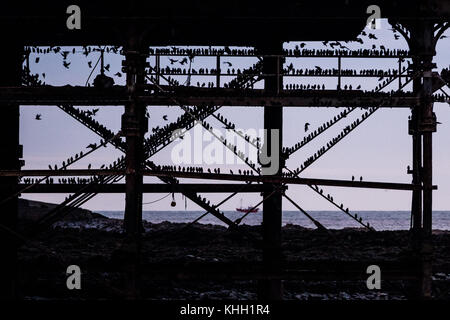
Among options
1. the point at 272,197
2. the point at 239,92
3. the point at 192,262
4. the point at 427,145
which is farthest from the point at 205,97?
the point at 192,262

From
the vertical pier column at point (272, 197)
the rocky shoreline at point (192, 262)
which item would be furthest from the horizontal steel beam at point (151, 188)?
the rocky shoreline at point (192, 262)

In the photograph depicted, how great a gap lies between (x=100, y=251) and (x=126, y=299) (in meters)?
21.1

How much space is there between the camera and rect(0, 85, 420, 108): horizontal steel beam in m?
11.9

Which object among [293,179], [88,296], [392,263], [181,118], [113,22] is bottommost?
[88,296]

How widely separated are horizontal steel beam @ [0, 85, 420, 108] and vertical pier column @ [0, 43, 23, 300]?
345cm

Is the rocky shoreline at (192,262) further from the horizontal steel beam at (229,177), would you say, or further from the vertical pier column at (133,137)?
the horizontal steel beam at (229,177)

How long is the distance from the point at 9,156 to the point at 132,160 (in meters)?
5.12

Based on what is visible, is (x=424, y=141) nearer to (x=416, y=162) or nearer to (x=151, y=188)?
(x=416, y=162)

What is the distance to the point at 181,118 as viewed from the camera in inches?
562

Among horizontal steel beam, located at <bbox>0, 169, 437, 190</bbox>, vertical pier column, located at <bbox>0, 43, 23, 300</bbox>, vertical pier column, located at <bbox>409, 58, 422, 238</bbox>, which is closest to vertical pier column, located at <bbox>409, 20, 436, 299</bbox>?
vertical pier column, located at <bbox>409, 58, 422, 238</bbox>

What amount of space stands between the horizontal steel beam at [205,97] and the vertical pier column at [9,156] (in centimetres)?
345
